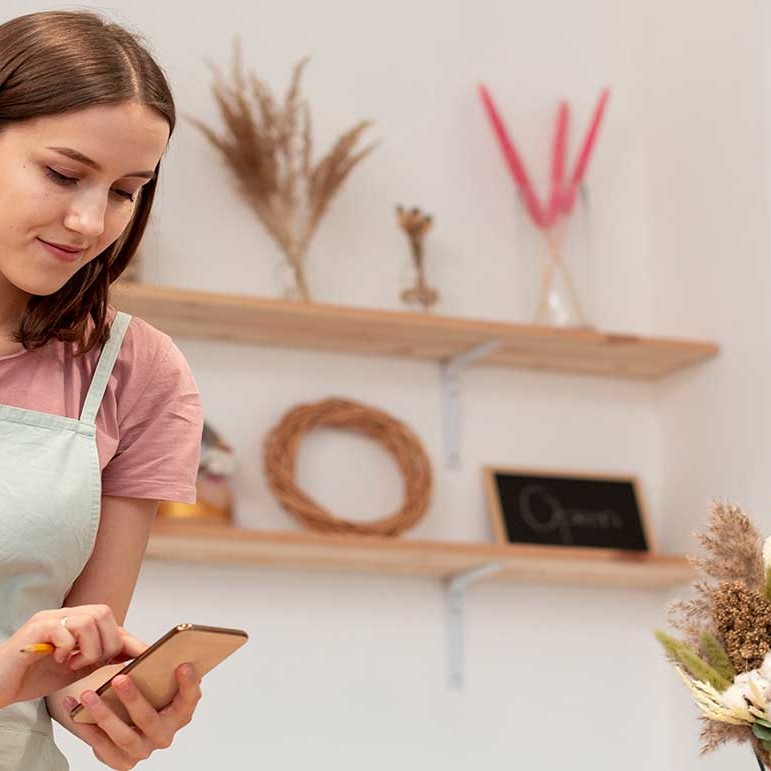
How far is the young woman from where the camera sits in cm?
126

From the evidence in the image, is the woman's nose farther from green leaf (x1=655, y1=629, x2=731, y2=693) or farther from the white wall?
the white wall

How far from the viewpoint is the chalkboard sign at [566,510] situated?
3188 millimetres

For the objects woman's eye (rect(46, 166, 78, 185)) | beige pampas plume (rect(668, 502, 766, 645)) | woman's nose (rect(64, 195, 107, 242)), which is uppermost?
woman's eye (rect(46, 166, 78, 185))

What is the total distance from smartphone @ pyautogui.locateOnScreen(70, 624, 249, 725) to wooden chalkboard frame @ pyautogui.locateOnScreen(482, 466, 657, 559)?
183 centimetres

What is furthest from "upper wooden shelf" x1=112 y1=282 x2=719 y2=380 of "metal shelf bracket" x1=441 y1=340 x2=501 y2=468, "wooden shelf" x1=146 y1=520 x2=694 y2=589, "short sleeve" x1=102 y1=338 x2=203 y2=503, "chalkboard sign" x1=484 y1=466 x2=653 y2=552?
"short sleeve" x1=102 y1=338 x2=203 y2=503

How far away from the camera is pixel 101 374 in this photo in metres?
1.43

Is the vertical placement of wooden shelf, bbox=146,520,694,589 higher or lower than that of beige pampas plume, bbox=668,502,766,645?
higher

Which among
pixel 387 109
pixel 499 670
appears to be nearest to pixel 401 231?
pixel 387 109

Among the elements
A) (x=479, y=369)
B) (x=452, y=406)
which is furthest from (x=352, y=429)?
(x=479, y=369)

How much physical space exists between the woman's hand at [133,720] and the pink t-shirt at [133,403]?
23 centimetres

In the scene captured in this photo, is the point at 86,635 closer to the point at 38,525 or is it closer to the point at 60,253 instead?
the point at 38,525

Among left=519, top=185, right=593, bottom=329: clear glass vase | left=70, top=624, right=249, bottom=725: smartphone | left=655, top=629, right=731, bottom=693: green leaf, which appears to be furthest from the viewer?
left=519, top=185, right=593, bottom=329: clear glass vase

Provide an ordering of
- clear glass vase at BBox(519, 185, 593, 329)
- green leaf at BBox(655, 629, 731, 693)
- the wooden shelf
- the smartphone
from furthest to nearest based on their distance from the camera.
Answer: clear glass vase at BBox(519, 185, 593, 329) → the wooden shelf → green leaf at BBox(655, 629, 731, 693) → the smartphone

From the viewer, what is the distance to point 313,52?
10.8 ft
